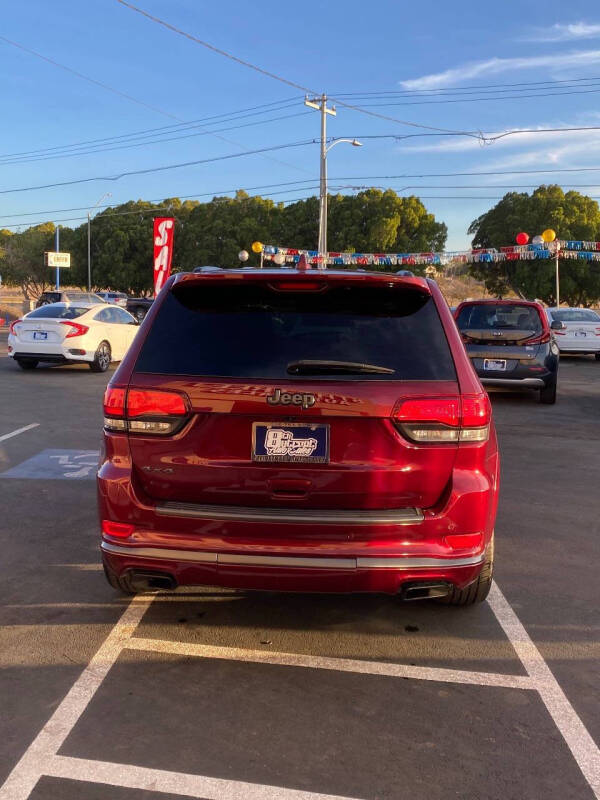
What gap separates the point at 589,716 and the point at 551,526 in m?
2.84

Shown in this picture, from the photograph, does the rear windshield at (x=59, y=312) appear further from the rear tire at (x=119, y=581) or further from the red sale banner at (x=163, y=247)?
the rear tire at (x=119, y=581)

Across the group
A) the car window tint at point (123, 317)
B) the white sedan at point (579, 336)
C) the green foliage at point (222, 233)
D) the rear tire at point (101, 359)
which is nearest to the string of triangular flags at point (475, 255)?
the white sedan at point (579, 336)

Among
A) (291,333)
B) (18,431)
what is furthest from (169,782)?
(18,431)

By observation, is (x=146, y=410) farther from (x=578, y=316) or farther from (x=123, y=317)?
(x=578, y=316)

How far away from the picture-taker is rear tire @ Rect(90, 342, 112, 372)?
1678 centimetres

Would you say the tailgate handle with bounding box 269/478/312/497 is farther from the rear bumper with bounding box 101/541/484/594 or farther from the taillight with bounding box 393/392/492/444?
the taillight with bounding box 393/392/492/444

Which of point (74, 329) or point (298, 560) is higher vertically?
point (74, 329)

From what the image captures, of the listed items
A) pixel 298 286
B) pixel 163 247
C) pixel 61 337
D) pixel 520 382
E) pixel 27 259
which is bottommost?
pixel 520 382

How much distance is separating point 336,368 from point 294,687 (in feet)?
4.59

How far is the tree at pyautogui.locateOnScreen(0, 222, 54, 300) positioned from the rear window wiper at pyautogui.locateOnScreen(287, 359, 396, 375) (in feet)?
247

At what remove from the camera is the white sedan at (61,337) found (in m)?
16.2

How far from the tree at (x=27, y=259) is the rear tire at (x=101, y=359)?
60926 mm

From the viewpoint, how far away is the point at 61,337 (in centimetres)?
1620

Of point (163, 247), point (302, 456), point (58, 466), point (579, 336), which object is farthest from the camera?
point (163, 247)
